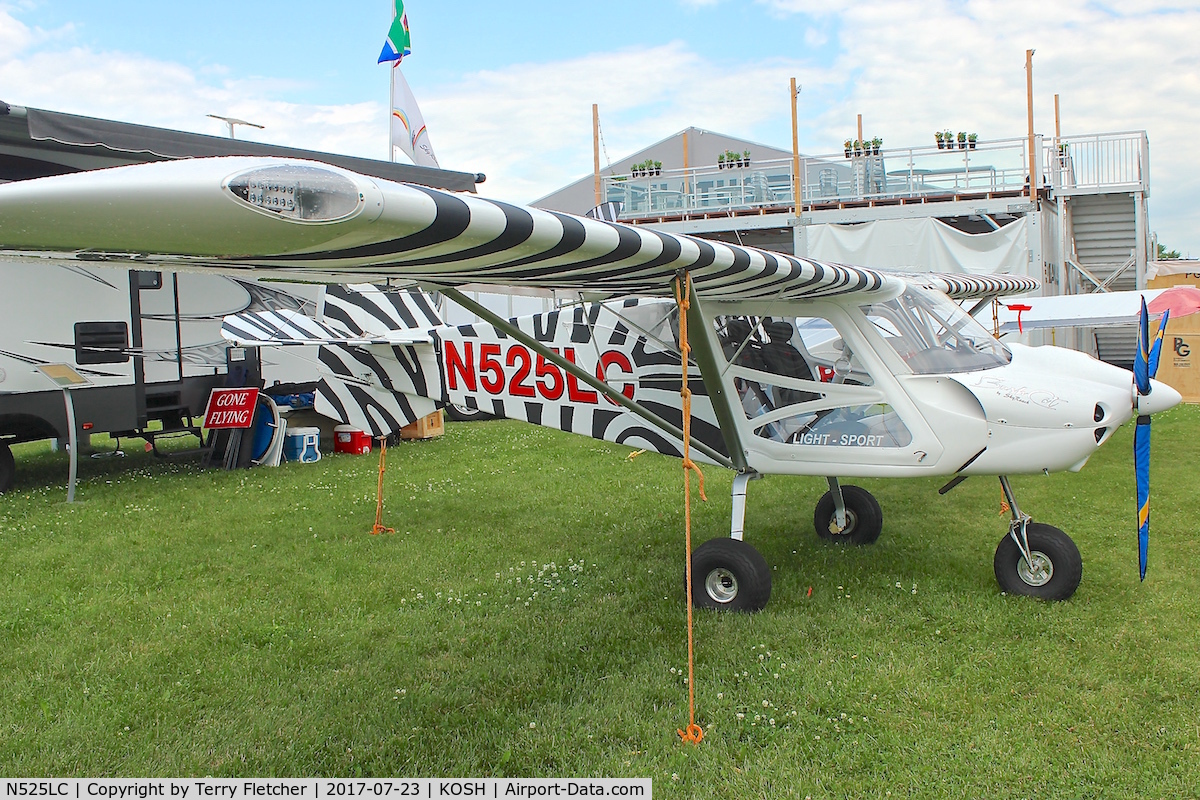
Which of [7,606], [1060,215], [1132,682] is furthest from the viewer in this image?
[1060,215]

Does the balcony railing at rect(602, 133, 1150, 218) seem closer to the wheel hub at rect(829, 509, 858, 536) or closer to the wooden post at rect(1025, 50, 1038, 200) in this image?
the wooden post at rect(1025, 50, 1038, 200)

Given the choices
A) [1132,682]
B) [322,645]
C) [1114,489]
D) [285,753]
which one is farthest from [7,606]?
[1114,489]

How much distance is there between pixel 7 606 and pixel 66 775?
249cm

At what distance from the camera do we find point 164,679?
400cm

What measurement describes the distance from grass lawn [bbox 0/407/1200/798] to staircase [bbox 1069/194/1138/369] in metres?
13.9

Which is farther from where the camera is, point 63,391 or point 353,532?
point 63,391

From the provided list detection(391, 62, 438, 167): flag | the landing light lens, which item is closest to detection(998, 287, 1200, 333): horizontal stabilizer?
detection(391, 62, 438, 167): flag

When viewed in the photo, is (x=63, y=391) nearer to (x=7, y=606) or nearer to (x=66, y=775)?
(x=7, y=606)

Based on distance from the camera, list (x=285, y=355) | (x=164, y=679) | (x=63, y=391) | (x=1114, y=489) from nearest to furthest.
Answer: (x=164, y=679) → (x=1114, y=489) → (x=63, y=391) → (x=285, y=355)

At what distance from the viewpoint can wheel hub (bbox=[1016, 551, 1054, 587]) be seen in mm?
4801

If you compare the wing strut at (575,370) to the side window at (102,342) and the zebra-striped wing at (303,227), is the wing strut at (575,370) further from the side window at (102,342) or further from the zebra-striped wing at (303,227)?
the side window at (102,342)

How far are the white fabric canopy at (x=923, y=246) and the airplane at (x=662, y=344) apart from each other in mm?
10320

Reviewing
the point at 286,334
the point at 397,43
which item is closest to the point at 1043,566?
the point at 286,334

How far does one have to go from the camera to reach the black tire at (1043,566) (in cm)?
471
